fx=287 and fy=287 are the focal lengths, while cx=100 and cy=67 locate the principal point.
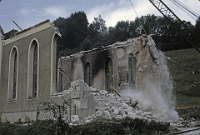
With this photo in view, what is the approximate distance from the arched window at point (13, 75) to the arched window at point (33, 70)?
2.42m

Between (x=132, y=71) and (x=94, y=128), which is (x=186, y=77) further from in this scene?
Result: (x=94, y=128)

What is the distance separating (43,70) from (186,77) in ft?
101

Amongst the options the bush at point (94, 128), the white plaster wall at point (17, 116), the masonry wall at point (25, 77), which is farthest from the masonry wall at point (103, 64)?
the bush at point (94, 128)

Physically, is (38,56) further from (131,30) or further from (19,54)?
(131,30)

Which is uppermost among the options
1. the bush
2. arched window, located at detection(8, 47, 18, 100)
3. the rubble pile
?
arched window, located at detection(8, 47, 18, 100)

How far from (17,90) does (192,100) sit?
882 inches

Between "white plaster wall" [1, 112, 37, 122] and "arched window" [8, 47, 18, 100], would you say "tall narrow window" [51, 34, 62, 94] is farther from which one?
"arched window" [8, 47, 18, 100]

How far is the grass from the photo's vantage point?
35378 mm

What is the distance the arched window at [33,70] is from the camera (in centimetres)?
2128

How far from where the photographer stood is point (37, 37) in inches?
824

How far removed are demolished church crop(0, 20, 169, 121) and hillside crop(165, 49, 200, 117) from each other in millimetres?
10085

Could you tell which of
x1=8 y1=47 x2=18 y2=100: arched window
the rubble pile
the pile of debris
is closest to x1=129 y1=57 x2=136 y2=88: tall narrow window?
the rubble pile

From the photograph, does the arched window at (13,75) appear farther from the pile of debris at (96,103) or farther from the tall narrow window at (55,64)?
the pile of debris at (96,103)

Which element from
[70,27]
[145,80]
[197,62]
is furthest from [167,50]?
[145,80]
